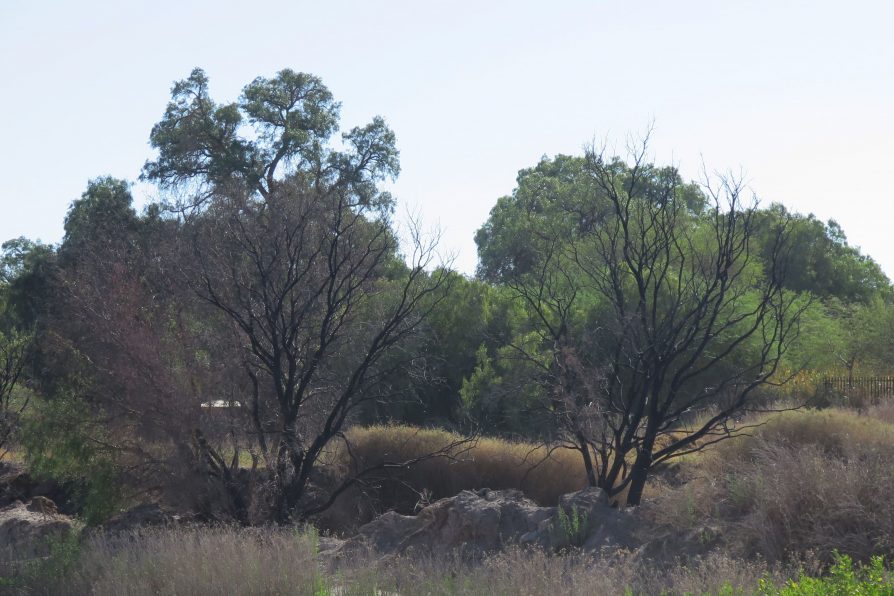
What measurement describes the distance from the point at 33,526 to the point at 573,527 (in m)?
12.9

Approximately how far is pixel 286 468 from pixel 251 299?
10.4 feet

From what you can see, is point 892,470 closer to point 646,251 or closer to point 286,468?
point 646,251

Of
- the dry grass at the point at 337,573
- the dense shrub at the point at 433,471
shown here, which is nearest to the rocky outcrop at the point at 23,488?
the dense shrub at the point at 433,471

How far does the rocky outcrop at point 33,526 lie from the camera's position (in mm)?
17106

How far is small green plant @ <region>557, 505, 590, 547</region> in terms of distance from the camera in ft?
45.6

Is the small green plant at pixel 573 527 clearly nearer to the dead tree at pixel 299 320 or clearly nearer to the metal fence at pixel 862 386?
the dead tree at pixel 299 320

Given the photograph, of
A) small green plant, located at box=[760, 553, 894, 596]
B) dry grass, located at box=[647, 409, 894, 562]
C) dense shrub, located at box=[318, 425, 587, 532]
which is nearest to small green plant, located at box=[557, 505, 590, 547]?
dry grass, located at box=[647, 409, 894, 562]

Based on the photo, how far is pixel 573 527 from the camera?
14.0 m

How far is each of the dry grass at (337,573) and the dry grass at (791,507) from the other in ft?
2.87

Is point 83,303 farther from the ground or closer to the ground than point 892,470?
farther from the ground

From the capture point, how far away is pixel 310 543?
12.5 meters

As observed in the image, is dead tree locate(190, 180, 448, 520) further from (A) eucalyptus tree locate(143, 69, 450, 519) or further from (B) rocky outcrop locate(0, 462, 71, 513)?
(B) rocky outcrop locate(0, 462, 71, 513)

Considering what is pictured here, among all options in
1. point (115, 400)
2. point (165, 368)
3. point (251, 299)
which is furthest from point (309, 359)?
point (115, 400)

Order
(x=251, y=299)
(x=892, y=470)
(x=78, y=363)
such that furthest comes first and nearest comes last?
(x=78, y=363) → (x=251, y=299) → (x=892, y=470)
